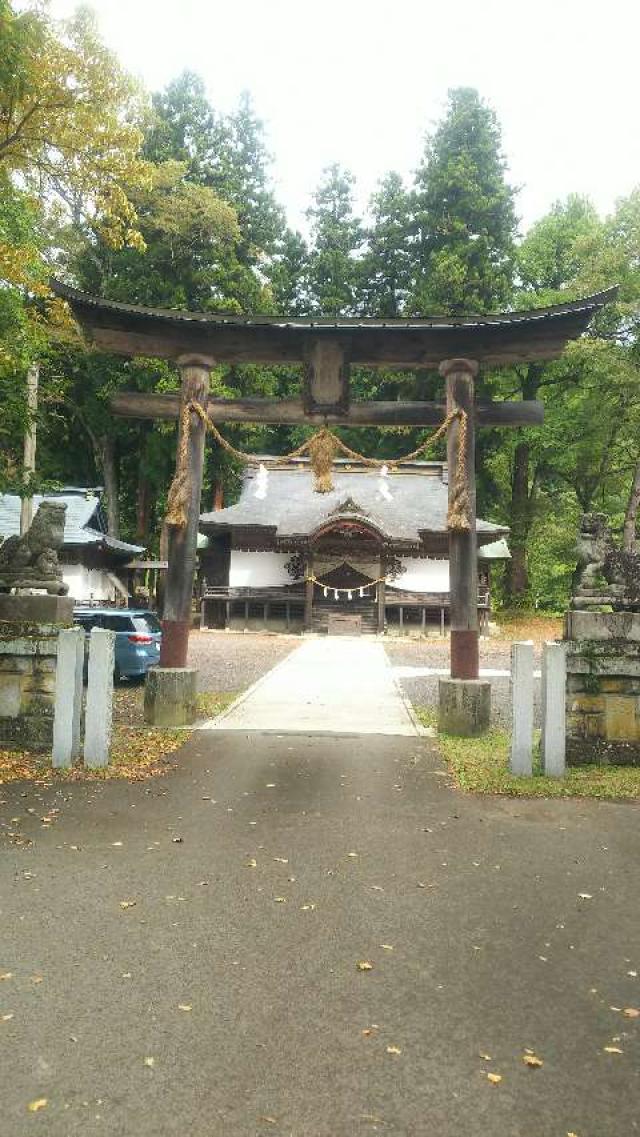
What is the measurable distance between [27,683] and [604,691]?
241 inches

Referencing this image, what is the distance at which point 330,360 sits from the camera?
9828 millimetres

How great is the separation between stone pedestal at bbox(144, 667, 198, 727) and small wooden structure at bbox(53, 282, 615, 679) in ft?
0.85

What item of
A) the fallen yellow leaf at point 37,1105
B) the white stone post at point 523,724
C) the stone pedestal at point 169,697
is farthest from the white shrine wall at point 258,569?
the fallen yellow leaf at point 37,1105

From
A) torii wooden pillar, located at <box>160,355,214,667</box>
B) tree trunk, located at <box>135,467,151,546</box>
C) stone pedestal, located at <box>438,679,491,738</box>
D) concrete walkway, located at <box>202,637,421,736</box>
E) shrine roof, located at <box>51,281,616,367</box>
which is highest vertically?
tree trunk, located at <box>135,467,151,546</box>

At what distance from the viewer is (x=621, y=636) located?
7.29 meters

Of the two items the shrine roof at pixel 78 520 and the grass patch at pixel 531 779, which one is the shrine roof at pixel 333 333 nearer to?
the grass patch at pixel 531 779

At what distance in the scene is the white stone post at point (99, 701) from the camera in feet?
23.0

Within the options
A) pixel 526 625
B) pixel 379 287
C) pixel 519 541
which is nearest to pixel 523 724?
pixel 526 625

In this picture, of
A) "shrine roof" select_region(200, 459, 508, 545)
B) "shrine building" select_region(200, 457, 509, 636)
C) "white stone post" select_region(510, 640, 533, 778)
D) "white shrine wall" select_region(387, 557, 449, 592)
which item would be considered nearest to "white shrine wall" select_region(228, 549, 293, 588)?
"shrine building" select_region(200, 457, 509, 636)

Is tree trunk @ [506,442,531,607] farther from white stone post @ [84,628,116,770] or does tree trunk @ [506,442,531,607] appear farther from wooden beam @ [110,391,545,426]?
white stone post @ [84,628,116,770]

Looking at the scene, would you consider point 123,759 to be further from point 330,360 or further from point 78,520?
point 78,520

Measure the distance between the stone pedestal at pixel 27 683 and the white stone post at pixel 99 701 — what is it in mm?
603

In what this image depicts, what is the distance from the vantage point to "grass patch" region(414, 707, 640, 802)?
639 centimetres

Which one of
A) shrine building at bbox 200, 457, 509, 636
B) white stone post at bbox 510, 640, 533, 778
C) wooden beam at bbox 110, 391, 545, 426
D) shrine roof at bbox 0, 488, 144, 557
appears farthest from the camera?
shrine building at bbox 200, 457, 509, 636
